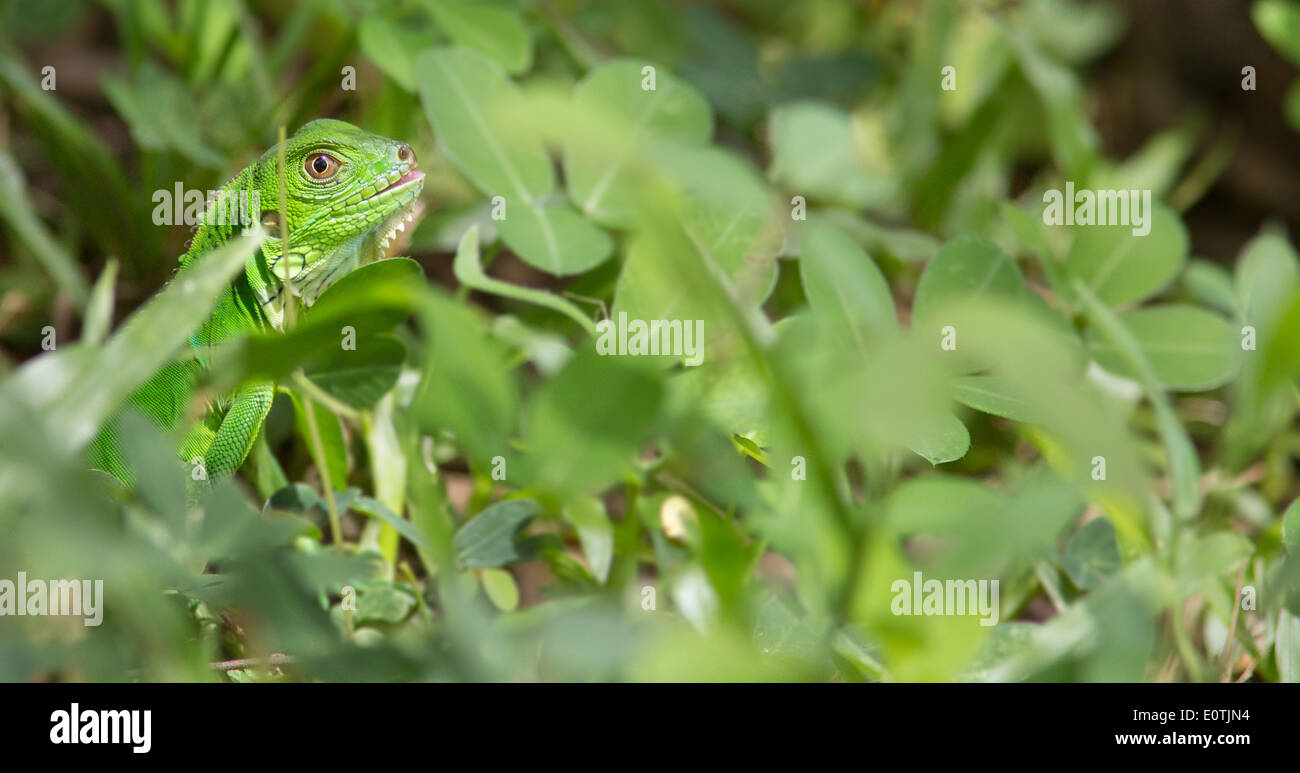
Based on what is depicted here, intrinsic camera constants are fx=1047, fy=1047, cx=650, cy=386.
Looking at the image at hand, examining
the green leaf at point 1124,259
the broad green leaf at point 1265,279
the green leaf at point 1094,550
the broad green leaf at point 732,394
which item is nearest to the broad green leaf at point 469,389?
the broad green leaf at point 732,394

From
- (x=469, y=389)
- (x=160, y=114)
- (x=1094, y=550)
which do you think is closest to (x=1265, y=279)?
(x=1094, y=550)

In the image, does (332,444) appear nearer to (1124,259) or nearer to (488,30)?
(488,30)

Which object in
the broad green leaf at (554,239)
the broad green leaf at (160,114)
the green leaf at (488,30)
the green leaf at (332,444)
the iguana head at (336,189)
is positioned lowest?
the green leaf at (332,444)

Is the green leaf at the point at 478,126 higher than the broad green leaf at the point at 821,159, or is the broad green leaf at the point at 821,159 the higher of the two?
the broad green leaf at the point at 821,159

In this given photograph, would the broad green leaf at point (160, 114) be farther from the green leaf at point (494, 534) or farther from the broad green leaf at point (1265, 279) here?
the broad green leaf at point (1265, 279)
